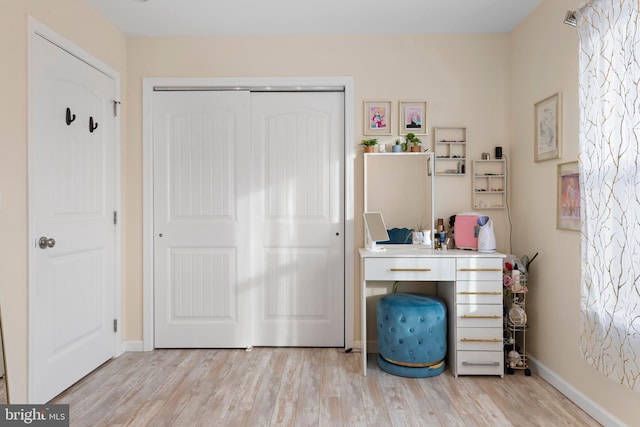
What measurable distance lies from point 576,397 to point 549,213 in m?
1.12

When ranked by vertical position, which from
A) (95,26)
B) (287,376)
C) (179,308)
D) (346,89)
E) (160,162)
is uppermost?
(95,26)

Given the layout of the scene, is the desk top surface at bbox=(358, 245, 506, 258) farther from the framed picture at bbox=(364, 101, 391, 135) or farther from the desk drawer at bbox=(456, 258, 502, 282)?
the framed picture at bbox=(364, 101, 391, 135)

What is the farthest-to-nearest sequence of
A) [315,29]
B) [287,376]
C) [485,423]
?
Answer: [315,29]
[287,376]
[485,423]

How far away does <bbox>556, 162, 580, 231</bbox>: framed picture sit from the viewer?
2334mm

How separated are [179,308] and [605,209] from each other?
3007mm

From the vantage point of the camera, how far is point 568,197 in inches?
95.0

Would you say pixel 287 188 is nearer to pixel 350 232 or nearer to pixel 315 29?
pixel 350 232

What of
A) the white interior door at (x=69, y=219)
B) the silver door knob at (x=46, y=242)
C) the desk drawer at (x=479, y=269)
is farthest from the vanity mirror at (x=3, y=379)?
the desk drawer at (x=479, y=269)

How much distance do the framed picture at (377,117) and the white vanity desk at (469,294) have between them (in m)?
1.08

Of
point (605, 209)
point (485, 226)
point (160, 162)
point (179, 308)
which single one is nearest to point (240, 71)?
point (160, 162)

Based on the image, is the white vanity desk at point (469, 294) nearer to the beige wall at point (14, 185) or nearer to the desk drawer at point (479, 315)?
the desk drawer at point (479, 315)

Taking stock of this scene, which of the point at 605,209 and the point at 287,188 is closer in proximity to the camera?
the point at 605,209

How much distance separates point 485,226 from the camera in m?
2.88

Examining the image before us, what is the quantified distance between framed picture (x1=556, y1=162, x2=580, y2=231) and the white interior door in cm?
309
